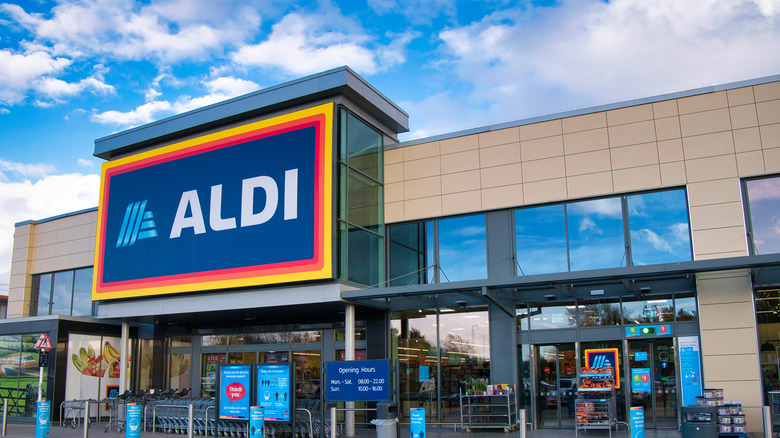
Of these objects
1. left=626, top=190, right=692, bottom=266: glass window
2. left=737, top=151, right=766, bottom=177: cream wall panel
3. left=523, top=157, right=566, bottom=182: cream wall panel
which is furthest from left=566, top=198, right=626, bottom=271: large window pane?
left=737, top=151, right=766, bottom=177: cream wall panel

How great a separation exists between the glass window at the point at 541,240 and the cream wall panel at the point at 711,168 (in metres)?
3.50

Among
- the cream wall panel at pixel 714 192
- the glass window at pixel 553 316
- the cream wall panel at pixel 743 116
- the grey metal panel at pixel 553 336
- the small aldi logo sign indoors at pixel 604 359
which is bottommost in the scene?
the small aldi logo sign indoors at pixel 604 359

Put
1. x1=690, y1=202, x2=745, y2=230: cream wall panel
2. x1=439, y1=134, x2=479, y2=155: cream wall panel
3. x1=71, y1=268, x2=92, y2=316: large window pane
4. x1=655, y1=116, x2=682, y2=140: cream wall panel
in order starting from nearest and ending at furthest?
x1=690, y1=202, x2=745, y2=230: cream wall panel → x1=655, y1=116, x2=682, y2=140: cream wall panel → x1=439, y1=134, x2=479, y2=155: cream wall panel → x1=71, y1=268, x2=92, y2=316: large window pane

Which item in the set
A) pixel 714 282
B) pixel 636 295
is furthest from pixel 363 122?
pixel 714 282

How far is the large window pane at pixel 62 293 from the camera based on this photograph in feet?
93.9

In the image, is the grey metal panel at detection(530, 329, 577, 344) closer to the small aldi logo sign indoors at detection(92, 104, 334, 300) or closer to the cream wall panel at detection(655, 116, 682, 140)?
the cream wall panel at detection(655, 116, 682, 140)

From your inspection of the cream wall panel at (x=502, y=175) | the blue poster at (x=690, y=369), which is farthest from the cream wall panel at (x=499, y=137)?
the blue poster at (x=690, y=369)

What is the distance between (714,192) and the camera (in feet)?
56.2

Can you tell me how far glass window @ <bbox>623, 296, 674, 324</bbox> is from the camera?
17578 millimetres

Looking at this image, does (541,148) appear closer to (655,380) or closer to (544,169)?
(544,169)

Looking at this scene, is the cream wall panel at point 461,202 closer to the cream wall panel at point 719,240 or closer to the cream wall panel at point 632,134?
the cream wall panel at point 632,134

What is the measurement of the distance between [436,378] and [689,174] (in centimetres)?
901

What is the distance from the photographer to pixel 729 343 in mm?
16438

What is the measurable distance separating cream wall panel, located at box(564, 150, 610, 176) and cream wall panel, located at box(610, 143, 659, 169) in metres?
0.22
